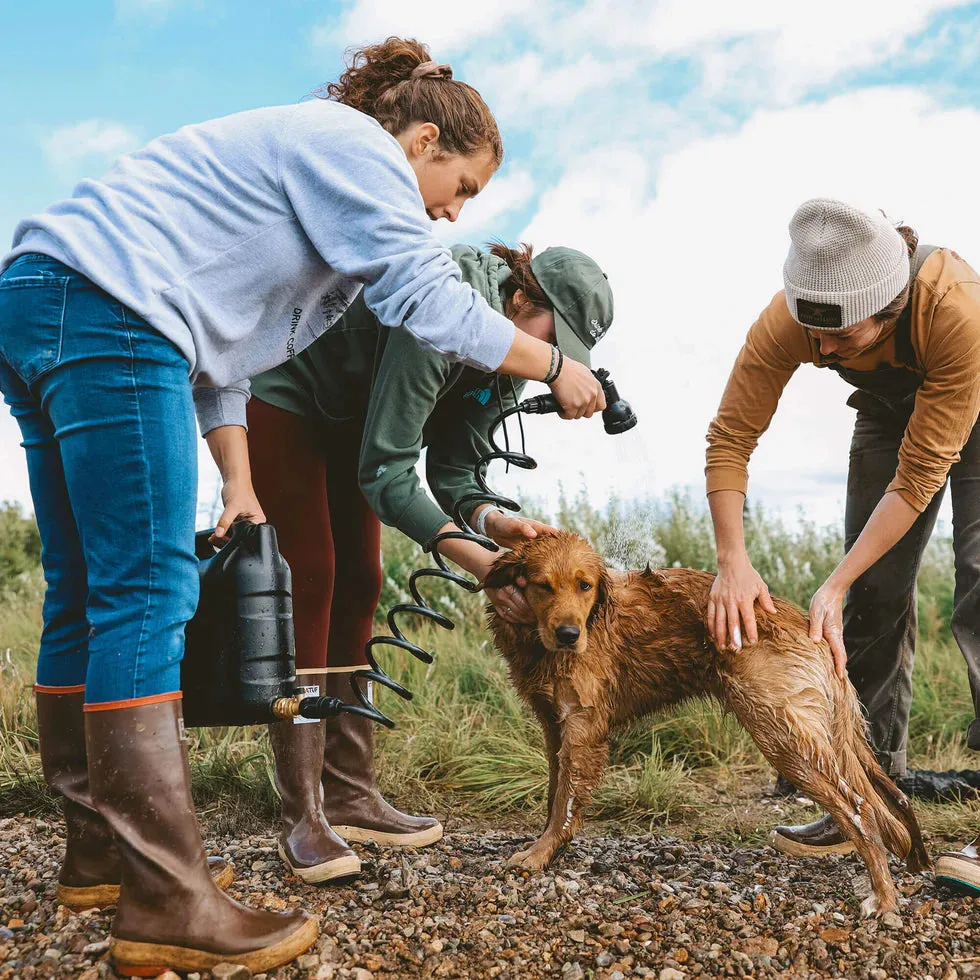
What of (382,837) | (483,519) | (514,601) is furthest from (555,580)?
(382,837)

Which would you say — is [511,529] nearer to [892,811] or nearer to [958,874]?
[892,811]

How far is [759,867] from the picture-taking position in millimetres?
3537

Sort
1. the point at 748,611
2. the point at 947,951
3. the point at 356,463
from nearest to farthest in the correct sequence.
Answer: the point at 947,951
the point at 748,611
the point at 356,463

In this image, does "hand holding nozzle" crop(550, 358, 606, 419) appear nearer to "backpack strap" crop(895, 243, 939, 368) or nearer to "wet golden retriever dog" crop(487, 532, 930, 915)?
"wet golden retriever dog" crop(487, 532, 930, 915)

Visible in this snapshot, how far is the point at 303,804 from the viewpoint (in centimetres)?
328

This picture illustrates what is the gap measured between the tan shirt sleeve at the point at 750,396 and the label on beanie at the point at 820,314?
0.37m

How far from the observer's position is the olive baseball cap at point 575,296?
347cm

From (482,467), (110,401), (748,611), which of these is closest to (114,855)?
(110,401)

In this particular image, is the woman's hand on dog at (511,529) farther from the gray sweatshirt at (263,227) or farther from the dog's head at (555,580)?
the gray sweatshirt at (263,227)

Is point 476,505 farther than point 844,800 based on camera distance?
Yes

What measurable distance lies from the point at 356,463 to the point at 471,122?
1431mm

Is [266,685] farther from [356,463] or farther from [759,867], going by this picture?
[759,867]

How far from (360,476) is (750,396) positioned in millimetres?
1552

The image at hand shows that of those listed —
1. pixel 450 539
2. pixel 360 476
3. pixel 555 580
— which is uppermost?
pixel 360 476
